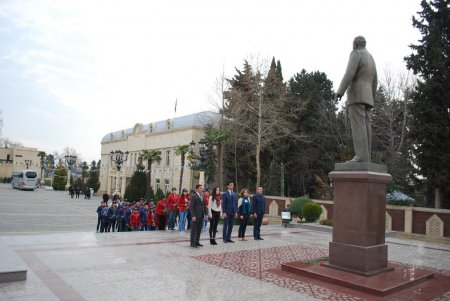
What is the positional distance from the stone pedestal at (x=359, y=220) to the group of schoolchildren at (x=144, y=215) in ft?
24.2

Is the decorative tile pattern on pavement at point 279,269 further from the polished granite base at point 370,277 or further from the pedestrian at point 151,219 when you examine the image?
the pedestrian at point 151,219

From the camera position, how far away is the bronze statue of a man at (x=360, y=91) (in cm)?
860

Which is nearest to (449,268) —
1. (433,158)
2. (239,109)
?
(433,158)

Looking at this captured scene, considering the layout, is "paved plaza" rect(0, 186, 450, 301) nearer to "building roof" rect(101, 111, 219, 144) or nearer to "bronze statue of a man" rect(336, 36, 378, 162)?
"bronze statue of a man" rect(336, 36, 378, 162)

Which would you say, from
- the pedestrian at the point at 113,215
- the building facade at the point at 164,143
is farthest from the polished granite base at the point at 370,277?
the building facade at the point at 164,143

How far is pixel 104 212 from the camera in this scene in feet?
53.0

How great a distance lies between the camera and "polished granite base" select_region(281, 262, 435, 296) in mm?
6859

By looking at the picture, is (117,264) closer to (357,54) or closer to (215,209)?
(215,209)

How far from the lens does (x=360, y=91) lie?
866 centimetres

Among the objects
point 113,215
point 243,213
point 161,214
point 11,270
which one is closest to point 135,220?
point 161,214

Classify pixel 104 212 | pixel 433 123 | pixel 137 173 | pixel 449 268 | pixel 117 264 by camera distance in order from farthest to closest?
pixel 137 173 → pixel 433 123 → pixel 104 212 → pixel 449 268 → pixel 117 264

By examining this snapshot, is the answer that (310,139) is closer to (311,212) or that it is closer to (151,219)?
(311,212)

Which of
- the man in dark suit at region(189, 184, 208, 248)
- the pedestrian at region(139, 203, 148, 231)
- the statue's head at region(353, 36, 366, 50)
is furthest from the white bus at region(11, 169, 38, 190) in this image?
the statue's head at region(353, 36, 366, 50)

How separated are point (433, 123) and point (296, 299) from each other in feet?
54.9
